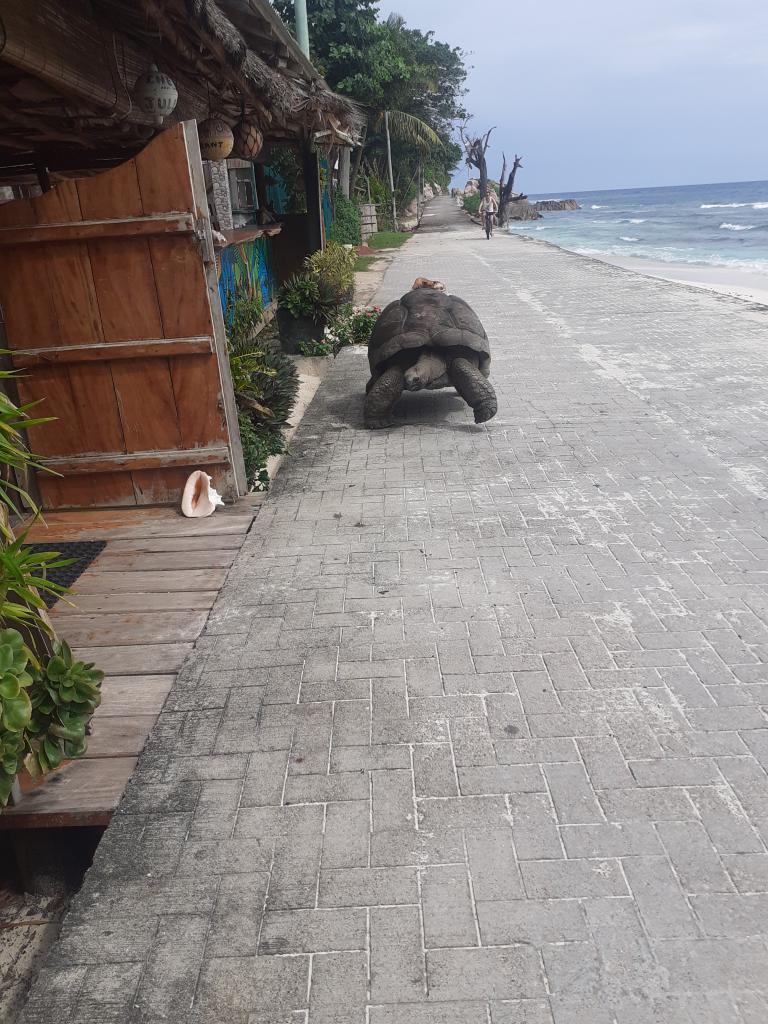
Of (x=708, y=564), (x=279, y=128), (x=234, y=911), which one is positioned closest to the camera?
(x=234, y=911)

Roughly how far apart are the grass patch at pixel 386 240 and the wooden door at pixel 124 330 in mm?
27039

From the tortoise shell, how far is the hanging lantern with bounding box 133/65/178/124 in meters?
2.86

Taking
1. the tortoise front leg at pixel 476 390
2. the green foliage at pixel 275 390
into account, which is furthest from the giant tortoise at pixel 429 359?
the green foliage at pixel 275 390

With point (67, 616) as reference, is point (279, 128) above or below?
above

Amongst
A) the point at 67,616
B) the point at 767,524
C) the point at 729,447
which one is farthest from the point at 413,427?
the point at 67,616

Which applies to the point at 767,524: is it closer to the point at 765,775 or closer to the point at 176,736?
the point at 765,775

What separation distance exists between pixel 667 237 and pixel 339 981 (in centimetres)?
6447

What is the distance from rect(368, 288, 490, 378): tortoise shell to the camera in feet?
25.5

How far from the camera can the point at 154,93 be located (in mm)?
5922

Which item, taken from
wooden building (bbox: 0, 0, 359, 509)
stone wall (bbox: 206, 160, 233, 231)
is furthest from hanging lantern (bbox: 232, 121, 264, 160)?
wooden building (bbox: 0, 0, 359, 509)

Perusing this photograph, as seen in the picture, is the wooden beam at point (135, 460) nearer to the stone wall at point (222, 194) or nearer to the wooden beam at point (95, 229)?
the wooden beam at point (95, 229)

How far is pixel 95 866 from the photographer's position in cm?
281

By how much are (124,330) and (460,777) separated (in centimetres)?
391

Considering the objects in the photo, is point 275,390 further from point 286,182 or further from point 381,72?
point 381,72
